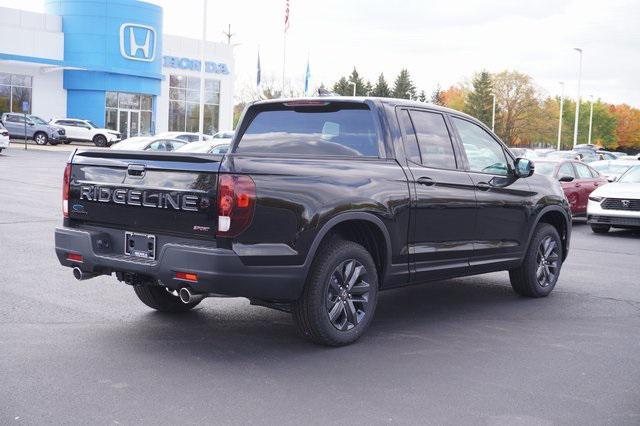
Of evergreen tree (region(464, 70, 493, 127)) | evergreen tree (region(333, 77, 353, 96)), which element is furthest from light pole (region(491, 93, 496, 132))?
evergreen tree (region(333, 77, 353, 96))

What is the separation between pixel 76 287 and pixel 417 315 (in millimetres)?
3390

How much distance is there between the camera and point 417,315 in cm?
721

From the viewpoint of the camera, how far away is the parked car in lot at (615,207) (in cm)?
1509

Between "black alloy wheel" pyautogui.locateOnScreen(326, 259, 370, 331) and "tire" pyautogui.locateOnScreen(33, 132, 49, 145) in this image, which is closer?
"black alloy wheel" pyautogui.locateOnScreen(326, 259, 370, 331)

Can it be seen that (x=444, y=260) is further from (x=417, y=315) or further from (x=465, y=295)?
(x=465, y=295)

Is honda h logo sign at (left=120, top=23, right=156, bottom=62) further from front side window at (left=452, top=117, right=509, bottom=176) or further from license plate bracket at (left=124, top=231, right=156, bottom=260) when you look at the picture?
license plate bracket at (left=124, top=231, right=156, bottom=260)

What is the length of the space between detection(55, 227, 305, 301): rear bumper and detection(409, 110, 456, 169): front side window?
6.01 ft

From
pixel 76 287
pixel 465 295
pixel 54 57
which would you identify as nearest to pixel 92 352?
pixel 76 287

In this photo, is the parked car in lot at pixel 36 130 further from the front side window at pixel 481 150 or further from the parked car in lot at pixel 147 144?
the front side window at pixel 481 150

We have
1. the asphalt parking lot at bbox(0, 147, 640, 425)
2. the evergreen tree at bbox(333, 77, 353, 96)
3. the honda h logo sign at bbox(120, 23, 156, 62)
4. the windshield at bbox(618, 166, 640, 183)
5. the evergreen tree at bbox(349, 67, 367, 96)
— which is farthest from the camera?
the evergreen tree at bbox(349, 67, 367, 96)

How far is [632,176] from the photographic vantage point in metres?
16.6

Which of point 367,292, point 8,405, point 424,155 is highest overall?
point 424,155

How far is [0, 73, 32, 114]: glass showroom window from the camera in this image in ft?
166

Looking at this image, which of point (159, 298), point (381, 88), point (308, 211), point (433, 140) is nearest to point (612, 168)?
point (433, 140)
